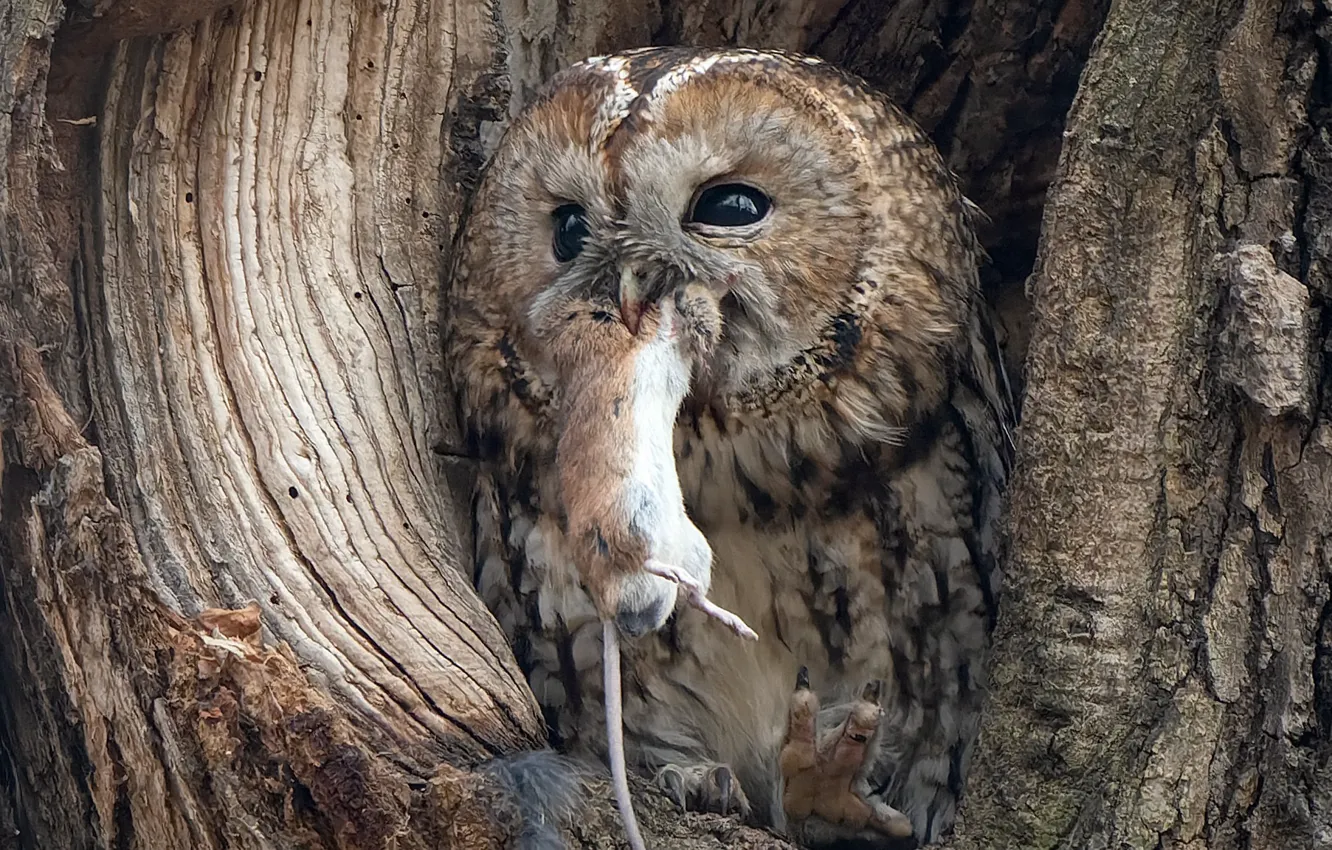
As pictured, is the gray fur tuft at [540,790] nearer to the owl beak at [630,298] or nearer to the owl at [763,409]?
the owl at [763,409]

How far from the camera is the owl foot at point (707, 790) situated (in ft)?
6.28

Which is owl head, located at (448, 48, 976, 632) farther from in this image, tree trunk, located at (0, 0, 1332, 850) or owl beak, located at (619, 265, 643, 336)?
tree trunk, located at (0, 0, 1332, 850)

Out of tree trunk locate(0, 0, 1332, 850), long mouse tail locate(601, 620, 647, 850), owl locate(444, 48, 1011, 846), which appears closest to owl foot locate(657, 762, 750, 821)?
owl locate(444, 48, 1011, 846)

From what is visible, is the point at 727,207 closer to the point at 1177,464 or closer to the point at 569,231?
the point at 569,231

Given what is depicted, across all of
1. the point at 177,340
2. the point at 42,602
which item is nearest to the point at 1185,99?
the point at 177,340

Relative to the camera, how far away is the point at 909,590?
201 cm

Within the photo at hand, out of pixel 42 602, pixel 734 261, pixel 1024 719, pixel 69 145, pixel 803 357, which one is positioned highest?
pixel 69 145

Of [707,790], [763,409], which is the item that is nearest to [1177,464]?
[763,409]

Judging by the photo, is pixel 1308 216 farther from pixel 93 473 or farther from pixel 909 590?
pixel 93 473

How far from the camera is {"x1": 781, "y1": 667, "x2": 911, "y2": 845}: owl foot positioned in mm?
1774

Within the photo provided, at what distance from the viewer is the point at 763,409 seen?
1.94 m

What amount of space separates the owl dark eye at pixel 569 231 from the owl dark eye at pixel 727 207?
0.48 feet

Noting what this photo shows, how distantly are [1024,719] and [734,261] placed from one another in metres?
0.64

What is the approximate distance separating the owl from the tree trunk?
6.6 inches
